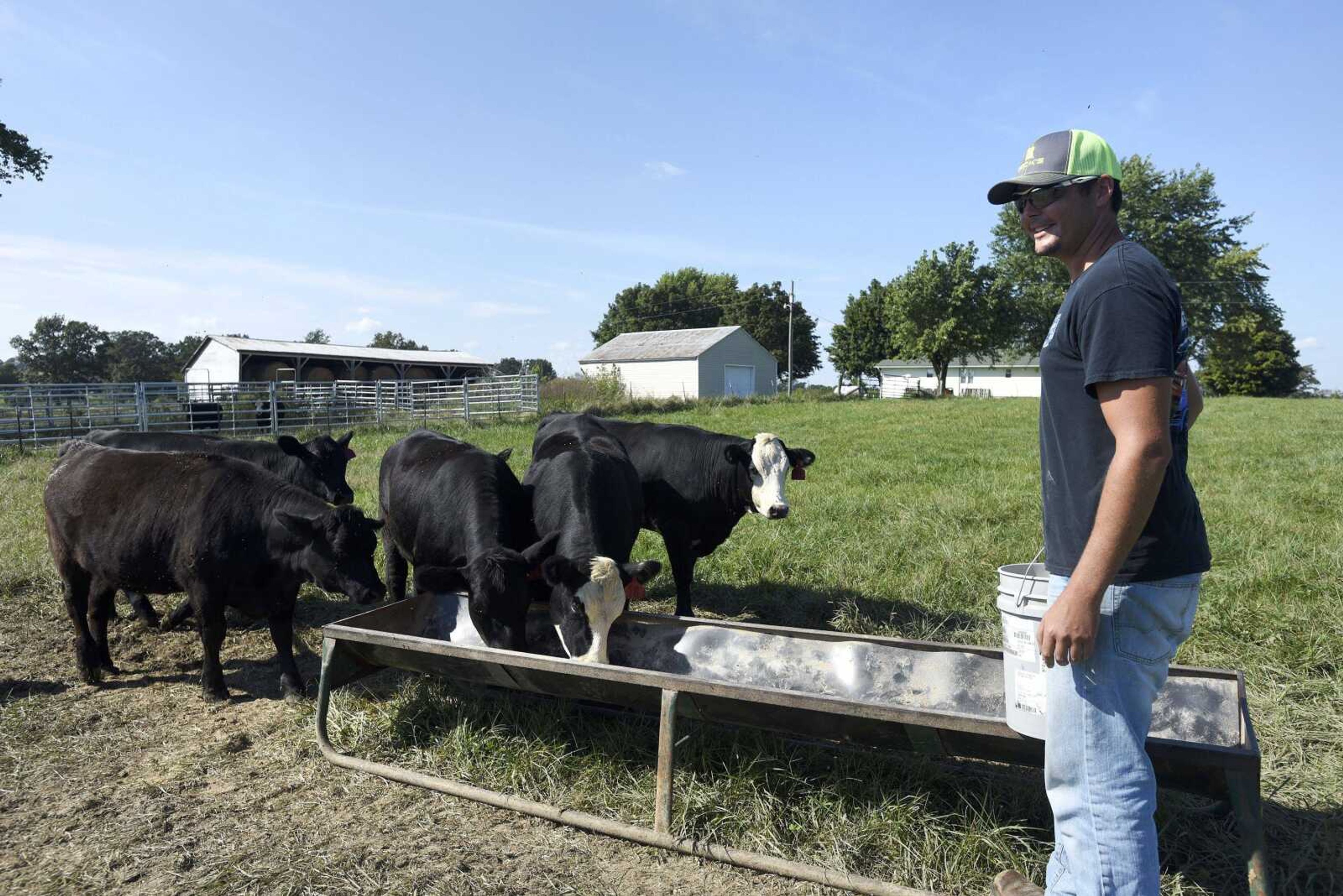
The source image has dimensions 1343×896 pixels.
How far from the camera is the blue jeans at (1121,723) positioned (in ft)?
6.75

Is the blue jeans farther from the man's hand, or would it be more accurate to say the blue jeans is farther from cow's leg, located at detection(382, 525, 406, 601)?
cow's leg, located at detection(382, 525, 406, 601)

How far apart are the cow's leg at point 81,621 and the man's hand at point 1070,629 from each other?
18.3 ft

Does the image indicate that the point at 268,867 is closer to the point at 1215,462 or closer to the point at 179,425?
the point at 1215,462

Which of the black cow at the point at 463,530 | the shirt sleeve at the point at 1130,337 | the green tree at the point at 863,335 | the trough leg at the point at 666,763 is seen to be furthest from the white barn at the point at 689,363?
the shirt sleeve at the point at 1130,337

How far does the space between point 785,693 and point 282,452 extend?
693 cm

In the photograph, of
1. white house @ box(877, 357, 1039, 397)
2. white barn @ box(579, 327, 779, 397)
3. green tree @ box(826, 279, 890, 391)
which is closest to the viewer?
white barn @ box(579, 327, 779, 397)

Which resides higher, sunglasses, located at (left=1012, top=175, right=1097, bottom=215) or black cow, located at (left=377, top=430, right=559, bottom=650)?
sunglasses, located at (left=1012, top=175, right=1097, bottom=215)

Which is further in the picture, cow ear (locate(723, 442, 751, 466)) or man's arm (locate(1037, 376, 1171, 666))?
cow ear (locate(723, 442, 751, 466))

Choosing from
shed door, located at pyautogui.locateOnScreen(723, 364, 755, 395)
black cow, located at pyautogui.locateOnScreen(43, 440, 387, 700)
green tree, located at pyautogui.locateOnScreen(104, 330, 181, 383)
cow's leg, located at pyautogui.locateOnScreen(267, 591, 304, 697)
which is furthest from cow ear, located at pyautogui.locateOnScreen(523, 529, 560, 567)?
green tree, located at pyautogui.locateOnScreen(104, 330, 181, 383)

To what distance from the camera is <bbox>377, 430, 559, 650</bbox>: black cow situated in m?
4.25

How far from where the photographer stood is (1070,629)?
6.60 feet

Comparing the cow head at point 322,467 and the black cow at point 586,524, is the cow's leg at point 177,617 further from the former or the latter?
the black cow at point 586,524

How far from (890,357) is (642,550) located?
61.7m

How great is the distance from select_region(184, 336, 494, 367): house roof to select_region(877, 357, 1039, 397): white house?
35979 millimetres
